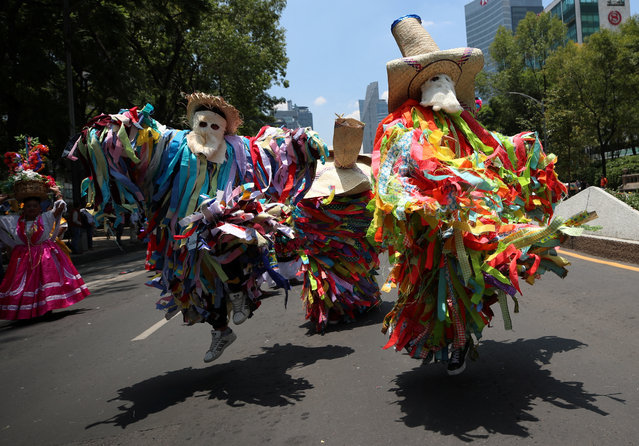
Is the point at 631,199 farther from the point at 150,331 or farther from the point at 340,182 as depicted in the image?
the point at 150,331

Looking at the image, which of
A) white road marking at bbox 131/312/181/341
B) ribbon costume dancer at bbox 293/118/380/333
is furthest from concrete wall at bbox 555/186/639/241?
white road marking at bbox 131/312/181/341

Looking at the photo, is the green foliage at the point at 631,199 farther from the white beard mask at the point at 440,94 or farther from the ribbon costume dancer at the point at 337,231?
the white beard mask at the point at 440,94

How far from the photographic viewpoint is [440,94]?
393cm

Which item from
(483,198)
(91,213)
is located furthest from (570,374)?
(91,213)

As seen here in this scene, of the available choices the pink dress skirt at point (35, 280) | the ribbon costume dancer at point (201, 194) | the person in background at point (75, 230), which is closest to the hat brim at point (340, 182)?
the ribbon costume dancer at point (201, 194)

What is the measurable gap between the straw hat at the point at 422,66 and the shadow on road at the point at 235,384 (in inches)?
88.1

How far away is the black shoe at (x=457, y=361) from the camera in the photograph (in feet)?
11.3

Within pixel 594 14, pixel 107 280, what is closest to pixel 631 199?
pixel 107 280

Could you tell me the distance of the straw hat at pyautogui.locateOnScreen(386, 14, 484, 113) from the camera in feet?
13.2

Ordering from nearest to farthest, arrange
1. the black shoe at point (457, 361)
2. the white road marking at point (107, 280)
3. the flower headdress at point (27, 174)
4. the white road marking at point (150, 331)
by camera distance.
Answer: the black shoe at point (457, 361), the white road marking at point (150, 331), the flower headdress at point (27, 174), the white road marking at point (107, 280)

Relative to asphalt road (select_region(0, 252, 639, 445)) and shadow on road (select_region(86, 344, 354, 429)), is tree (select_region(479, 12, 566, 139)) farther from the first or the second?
shadow on road (select_region(86, 344, 354, 429))

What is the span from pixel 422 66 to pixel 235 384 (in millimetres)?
2807

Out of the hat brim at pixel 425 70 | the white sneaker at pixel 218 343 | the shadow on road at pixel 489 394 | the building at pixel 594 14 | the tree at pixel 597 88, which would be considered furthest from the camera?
the building at pixel 594 14

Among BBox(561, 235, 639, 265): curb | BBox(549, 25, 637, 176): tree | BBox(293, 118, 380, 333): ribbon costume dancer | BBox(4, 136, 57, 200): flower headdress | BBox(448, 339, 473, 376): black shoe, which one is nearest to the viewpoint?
BBox(448, 339, 473, 376): black shoe
